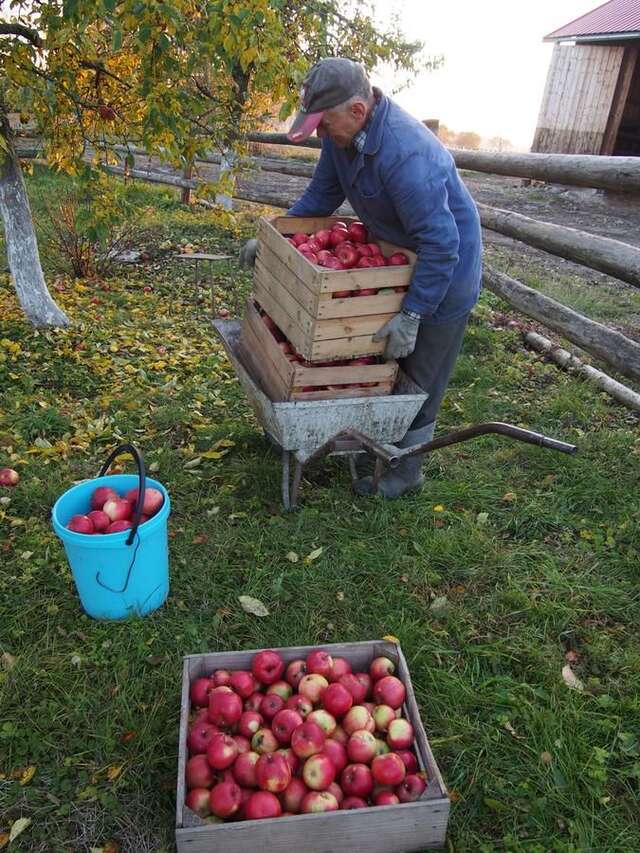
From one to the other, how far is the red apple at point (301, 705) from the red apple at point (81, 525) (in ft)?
3.80

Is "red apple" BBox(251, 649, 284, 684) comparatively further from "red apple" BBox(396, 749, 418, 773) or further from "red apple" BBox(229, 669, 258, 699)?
"red apple" BBox(396, 749, 418, 773)

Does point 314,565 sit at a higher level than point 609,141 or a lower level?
lower

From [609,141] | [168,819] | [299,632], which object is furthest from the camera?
[609,141]

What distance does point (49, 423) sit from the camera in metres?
4.60

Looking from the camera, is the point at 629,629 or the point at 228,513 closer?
the point at 629,629

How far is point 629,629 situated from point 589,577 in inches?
13.3

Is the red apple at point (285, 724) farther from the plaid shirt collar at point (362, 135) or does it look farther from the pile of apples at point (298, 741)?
the plaid shirt collar at point (362, 135)

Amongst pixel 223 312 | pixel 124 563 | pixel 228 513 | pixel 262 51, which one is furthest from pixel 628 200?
pixel 124 563

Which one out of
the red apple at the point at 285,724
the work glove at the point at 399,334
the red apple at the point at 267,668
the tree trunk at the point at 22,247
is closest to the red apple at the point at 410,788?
the red apple at the point at 285,724

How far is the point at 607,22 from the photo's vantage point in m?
14.9

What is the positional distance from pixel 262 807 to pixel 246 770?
0.14 metres

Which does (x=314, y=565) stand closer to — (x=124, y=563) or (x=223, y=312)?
(x=124, y=563)

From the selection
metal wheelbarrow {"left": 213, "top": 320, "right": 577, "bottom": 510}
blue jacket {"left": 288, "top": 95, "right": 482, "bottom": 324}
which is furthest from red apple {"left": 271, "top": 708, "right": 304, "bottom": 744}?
blue jacket {"left": 288, "top": 95, "right": 482, "bottom": 324}

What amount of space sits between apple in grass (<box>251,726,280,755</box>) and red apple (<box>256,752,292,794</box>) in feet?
0.34
